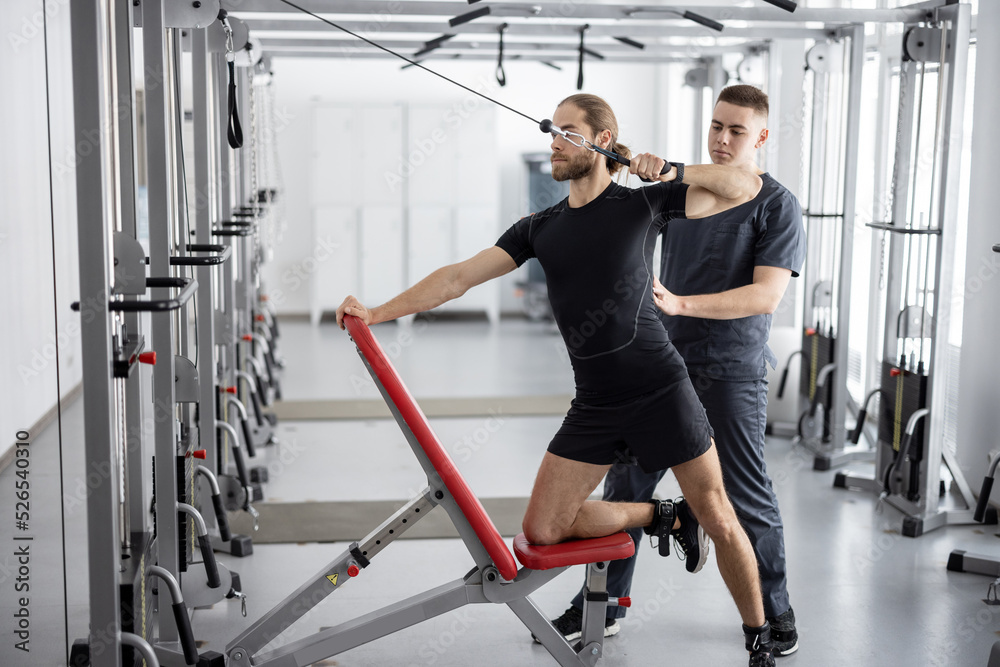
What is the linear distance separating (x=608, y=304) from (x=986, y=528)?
259 centimetres

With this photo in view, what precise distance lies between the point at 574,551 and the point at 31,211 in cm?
394

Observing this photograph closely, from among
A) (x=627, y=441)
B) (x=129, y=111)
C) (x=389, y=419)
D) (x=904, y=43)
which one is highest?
(x=904, y=43)

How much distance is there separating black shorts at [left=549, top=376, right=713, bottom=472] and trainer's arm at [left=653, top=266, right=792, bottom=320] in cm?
20

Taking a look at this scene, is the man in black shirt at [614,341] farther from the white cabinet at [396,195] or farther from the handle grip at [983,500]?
the white cabinet at [396,195]

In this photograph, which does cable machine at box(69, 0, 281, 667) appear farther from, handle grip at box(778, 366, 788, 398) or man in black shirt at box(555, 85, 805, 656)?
handle grip at box(778, 366, 788, 398)

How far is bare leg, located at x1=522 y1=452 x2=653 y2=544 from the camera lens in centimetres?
260

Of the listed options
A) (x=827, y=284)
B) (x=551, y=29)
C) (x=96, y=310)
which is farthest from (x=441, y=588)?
(x=827, y=284)

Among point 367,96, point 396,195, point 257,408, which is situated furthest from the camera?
point 367,96

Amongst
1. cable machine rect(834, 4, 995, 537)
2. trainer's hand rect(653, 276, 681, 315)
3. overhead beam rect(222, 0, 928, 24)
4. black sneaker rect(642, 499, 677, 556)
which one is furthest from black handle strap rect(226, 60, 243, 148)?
cable machine rect(834, 4, 995, 537)

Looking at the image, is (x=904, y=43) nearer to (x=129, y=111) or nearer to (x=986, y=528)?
(x=986, y=528)

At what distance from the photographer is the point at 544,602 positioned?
11.0 feet

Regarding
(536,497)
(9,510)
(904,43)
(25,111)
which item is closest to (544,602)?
(536,497)

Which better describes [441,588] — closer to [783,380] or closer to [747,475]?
[747,475]

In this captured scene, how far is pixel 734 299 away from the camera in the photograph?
266cm
